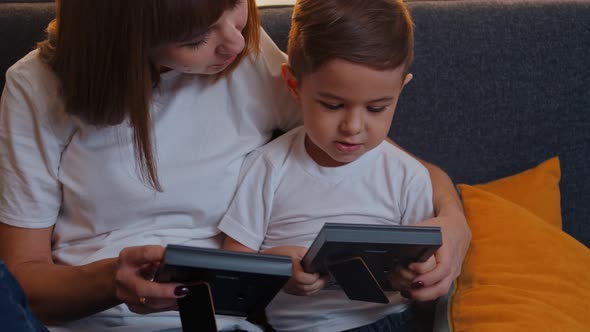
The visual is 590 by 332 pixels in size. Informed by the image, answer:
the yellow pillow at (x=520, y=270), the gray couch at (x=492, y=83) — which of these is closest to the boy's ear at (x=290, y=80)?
the gray couch at (x=492, y=83)

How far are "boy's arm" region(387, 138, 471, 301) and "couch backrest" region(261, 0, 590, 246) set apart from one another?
17 centimetres

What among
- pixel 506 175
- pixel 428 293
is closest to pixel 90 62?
pixel 428 293

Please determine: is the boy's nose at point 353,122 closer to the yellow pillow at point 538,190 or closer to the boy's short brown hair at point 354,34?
the boy's short brown hair at point 354,34

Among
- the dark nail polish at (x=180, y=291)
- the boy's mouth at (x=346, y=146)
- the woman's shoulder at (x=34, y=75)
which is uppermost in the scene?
the woman's shoulder at (x=34, y=75)

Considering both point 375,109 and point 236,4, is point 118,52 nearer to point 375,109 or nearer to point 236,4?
point 236,4

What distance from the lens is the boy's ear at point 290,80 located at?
1.34m

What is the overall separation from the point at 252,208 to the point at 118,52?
0.39 m

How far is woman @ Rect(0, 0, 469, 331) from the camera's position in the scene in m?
1.16

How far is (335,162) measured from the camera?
1.38 metres

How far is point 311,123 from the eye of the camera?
1.29 metres

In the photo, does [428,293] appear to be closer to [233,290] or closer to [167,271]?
[233,290]

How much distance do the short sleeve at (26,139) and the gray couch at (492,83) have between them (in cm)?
36

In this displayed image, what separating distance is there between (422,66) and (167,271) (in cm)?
83

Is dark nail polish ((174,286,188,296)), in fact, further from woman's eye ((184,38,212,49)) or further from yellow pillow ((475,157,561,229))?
yellow pillow ((475,157,561,229))
